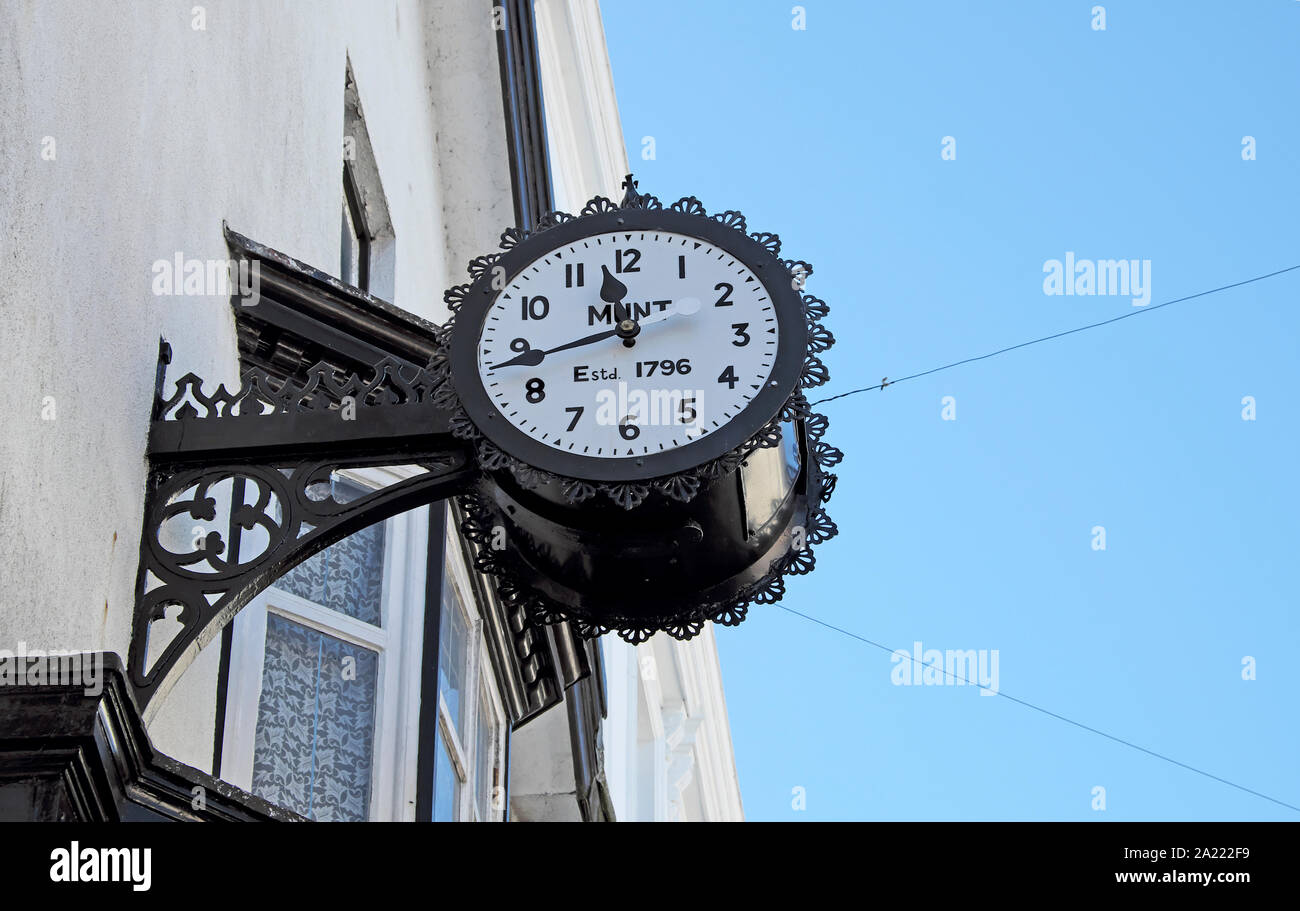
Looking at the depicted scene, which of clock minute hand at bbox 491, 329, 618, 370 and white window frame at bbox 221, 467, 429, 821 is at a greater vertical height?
clock minute hand at bbox 491, 329, 618, 370

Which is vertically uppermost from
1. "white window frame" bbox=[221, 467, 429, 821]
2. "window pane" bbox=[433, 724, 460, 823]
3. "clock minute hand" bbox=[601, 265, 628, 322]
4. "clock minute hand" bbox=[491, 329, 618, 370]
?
"clock minute hand" bbox=[601, 265, 628, 322]

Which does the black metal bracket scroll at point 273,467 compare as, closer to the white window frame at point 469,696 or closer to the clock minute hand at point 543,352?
the clock minute hand at point 543,352

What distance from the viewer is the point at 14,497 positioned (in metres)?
4.10

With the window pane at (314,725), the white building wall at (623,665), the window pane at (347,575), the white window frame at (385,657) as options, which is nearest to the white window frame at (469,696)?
the white window frame at (385,657)

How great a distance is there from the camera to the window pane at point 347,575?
22.4ft

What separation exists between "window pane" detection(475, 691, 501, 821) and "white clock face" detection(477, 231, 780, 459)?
3.81m

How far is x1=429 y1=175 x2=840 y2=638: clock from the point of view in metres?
4.68

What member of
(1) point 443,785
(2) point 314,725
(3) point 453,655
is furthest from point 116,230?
(3) point 453,655

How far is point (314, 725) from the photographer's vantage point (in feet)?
21.5

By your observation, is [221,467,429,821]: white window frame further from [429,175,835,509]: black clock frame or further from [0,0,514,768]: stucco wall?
[429,175,835,509]: black clock frame

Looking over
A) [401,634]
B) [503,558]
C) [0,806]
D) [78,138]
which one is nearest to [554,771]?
[401,634]

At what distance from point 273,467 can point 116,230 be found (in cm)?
65

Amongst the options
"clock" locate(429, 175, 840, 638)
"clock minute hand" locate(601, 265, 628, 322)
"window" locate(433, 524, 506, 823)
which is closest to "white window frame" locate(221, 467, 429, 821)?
"window" locate(433, 524, 506, 823)
